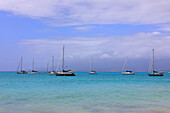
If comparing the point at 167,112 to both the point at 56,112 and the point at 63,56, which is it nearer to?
the point at 56,112

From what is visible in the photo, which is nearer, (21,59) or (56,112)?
(56,112)

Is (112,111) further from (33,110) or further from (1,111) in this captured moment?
(1,111)

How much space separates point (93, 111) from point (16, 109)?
6.20 m

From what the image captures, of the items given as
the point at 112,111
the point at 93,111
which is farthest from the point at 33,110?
the point at 112,111

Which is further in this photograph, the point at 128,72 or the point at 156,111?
the point at 128,72

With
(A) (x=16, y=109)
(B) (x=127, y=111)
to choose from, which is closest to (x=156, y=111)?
(B) (x=127, y=111)

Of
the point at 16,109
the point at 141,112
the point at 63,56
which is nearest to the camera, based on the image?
the point at 141,112

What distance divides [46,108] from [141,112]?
24.8 ft

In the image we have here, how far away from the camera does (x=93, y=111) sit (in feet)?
55.7

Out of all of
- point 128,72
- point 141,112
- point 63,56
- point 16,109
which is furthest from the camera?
point 128,72

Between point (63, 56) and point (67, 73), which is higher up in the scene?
point (63, 56)

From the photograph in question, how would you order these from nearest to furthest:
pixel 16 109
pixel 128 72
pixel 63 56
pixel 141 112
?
pixel 141 112
pixel 16 109
pixel 63 56
pixel 128 72

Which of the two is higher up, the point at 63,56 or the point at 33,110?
the point at 63,56

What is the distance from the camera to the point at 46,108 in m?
18.3
